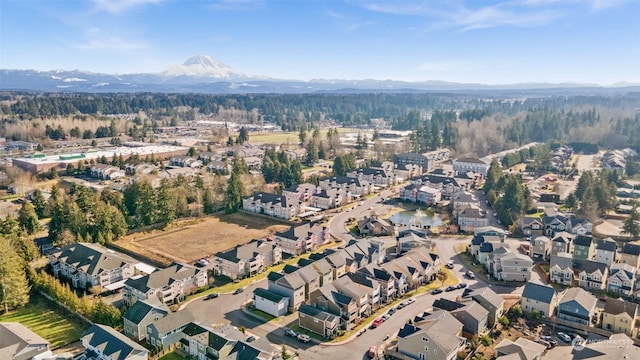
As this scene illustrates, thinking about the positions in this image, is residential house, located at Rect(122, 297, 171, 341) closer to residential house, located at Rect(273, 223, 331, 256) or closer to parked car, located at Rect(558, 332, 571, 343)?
residential house, located at Rect(273, 223, 331, 256)

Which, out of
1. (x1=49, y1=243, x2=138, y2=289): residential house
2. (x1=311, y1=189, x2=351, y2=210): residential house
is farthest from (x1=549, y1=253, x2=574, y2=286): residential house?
(x1=49, y1=243, x2=138, y2=289): residential house

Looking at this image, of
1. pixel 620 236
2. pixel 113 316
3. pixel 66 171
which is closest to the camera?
pixel 113 316

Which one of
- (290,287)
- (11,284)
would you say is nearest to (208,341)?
(290,287)

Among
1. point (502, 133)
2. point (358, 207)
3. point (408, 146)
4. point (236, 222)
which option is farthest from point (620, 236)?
point (502, 133)

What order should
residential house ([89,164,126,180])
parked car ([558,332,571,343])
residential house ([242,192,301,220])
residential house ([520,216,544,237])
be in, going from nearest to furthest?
1. parked car ([558,332,571,343])
2. residential house ([520,216,544,237])
3. residential house ([242,192,301,220])
4. residential house ([89,164,126,180])

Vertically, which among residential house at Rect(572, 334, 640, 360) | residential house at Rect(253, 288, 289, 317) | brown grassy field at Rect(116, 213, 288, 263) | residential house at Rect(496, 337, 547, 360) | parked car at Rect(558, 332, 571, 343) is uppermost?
residential house at Rect(572, 334, 640, 360)

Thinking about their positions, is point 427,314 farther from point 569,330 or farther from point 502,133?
point 502,133

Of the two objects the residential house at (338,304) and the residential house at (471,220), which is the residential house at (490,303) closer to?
the residential house at (338,304)

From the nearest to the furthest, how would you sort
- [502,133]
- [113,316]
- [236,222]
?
1. [113,316]
2. [236,222]
3. [502,133]
